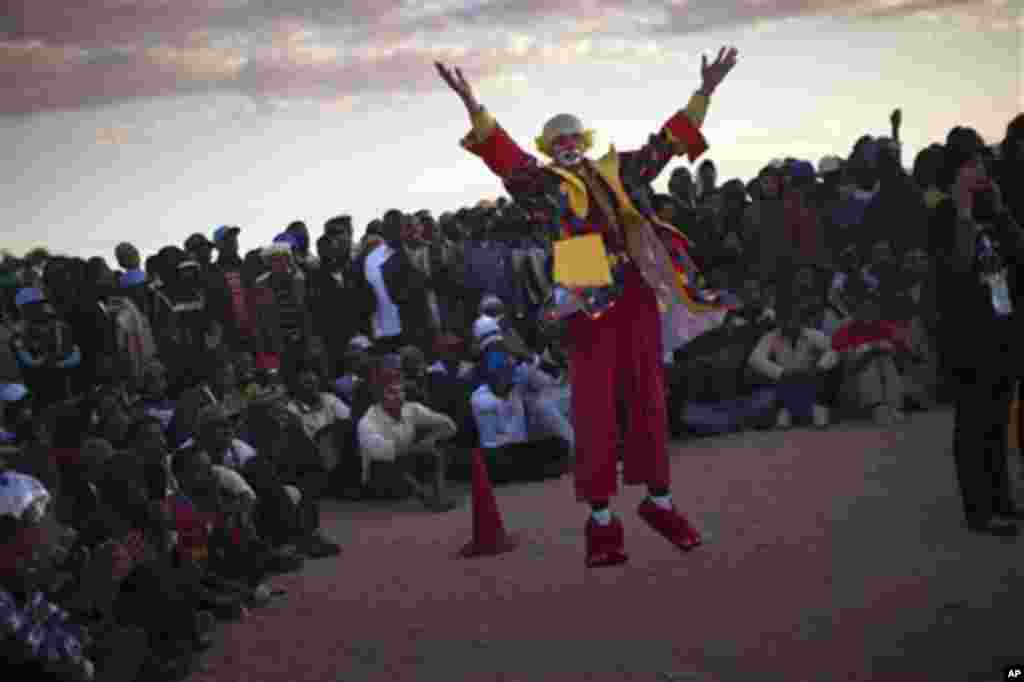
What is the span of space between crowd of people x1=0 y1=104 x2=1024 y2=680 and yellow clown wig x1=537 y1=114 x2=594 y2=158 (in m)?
0.38

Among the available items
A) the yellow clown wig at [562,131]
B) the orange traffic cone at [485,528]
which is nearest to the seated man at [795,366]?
the orange traffic cone at [485,528]

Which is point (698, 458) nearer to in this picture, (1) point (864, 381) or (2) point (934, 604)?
(1) point (864, 381)

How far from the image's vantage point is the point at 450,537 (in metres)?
9.09

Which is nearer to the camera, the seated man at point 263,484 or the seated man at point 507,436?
the seated man at point 263,484

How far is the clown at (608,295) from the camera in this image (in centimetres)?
708

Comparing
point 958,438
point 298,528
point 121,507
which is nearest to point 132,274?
point 298,528

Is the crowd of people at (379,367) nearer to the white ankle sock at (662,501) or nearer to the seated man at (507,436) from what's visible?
the seated man at (507,436)

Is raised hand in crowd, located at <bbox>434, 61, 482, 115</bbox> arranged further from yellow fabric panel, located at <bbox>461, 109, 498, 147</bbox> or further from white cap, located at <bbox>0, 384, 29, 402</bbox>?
white cap, located at <bbox>0, 384, 29, 402</bbox>

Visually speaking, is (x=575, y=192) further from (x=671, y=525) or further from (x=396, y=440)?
(x=396, y=440)

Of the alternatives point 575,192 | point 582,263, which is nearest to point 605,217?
point 575,192

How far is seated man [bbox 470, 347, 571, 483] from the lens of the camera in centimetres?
1108

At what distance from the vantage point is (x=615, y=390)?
24.1ft

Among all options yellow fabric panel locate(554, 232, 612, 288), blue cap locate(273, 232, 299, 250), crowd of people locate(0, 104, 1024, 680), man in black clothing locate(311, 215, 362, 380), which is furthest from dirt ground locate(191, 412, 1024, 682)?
blue cap locate(273, 232, 299, 250)

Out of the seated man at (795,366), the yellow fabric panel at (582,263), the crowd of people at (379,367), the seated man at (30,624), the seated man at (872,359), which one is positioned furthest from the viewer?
the seated man at (795,366)
